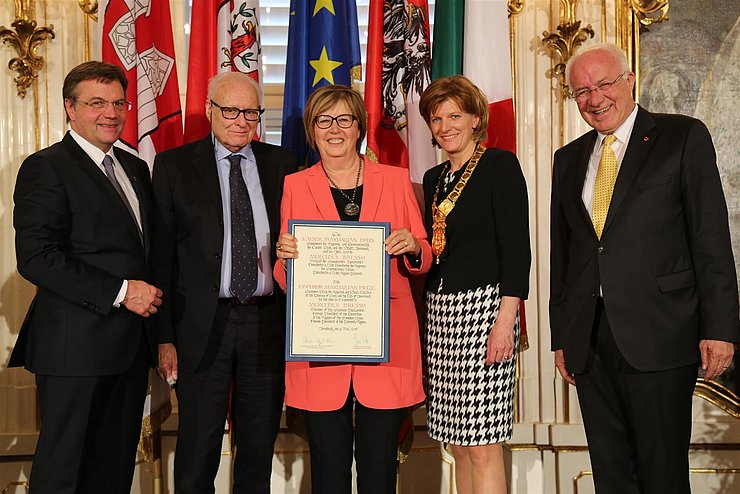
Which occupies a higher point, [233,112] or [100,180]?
[233,112]

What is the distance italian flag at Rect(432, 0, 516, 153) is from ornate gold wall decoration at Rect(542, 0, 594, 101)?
33cm

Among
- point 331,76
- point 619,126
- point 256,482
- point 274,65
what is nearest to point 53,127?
point 274,65

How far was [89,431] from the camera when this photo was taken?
279cm

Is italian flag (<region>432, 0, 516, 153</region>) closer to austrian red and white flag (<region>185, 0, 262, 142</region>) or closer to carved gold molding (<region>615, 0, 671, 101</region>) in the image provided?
carved gold molding (<region>615, 0, 671, 101</region>)

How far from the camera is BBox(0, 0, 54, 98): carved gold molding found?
12.6 ft

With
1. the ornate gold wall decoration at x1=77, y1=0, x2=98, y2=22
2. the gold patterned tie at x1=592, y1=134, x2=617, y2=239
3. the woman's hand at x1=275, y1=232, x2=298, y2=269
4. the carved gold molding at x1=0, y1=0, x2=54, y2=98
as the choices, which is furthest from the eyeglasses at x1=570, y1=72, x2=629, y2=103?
the carved gold molding at x1=0, y1=0, x2=54, y2=98

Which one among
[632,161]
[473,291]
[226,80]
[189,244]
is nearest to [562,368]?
[473,291]

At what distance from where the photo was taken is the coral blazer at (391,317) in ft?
8.79

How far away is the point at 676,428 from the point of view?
2596 mm

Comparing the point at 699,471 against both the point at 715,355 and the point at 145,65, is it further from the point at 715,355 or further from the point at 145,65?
the point at 145,65

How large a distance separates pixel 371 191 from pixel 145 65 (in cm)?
150

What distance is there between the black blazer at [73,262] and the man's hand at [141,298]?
0.04 meters

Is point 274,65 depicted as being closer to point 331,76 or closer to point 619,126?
point 331,76

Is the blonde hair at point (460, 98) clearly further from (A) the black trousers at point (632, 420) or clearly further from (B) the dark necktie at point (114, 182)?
(B) the dark necktie at point (114, 182)
